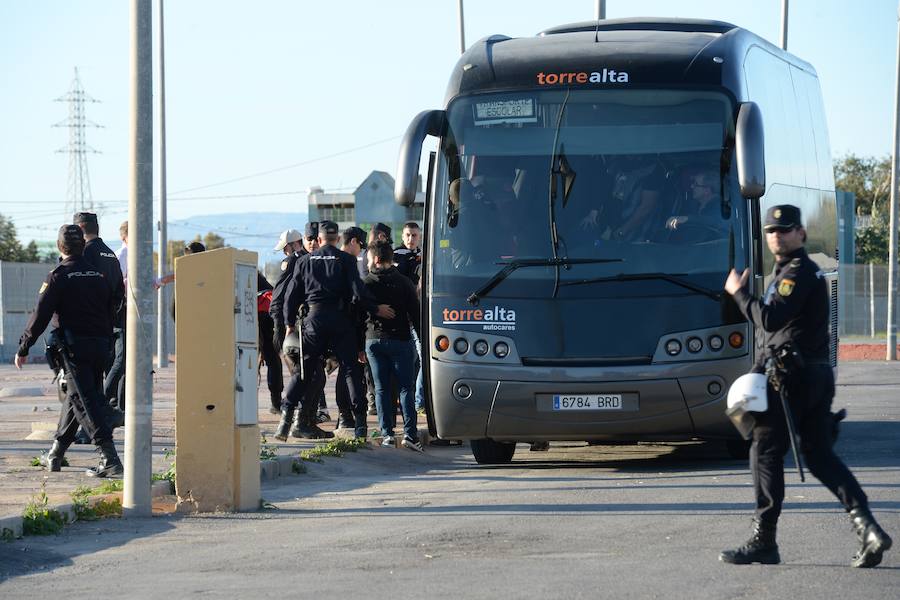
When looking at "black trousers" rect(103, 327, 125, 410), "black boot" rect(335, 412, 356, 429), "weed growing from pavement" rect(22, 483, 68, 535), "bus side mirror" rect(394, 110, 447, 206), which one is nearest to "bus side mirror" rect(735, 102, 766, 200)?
"bus side mirror" rect(394, 110, 447, 206)

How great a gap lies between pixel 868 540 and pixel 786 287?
1.32 m

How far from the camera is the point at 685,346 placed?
12.0 metres

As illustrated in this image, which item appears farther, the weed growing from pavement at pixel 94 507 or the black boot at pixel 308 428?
the black boot at pixel 308 428

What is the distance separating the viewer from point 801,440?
25.3 feet

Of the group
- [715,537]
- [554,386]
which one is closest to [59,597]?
[715,537]

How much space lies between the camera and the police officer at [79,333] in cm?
1212

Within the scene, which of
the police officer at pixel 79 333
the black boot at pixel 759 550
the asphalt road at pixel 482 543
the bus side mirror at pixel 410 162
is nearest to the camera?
the asphalt road at pixel 482 543

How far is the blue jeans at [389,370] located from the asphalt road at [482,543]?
141 cm

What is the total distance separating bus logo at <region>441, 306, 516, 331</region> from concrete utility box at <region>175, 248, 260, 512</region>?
8.24ft

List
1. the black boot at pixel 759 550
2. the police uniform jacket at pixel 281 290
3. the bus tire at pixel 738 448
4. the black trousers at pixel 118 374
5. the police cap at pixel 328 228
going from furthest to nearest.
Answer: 1. the police uniform jacket at pixel 281 290
2. the police cap at pixel 328 228
3. the black trousers at pixel 118 374
4. the bus tire at pixel 738 448
5. the black boot at pixel 759 550

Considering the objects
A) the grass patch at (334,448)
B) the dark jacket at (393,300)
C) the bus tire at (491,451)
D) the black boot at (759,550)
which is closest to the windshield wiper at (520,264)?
the bus tire at (491,451)

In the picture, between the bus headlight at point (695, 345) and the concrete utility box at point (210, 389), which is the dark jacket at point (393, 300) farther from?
the concrete utility box at point (210, 389)

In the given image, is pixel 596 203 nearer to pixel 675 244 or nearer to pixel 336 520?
pixel 675 244

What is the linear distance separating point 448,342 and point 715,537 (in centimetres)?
431
